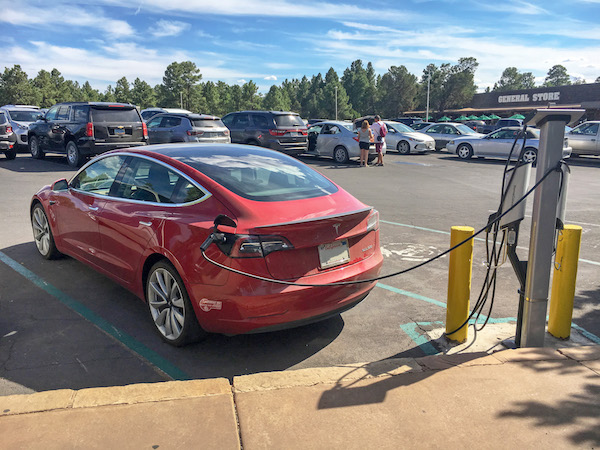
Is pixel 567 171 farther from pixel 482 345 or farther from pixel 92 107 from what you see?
pixel 92 107

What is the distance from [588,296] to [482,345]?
190 centimetres

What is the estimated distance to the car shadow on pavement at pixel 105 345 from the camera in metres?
3.51

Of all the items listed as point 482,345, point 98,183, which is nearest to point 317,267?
point 482,345

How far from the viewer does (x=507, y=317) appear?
4.65 meters

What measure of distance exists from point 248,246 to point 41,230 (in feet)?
12.6

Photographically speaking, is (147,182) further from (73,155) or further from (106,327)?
(73,155)

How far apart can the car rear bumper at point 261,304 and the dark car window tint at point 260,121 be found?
14.3m

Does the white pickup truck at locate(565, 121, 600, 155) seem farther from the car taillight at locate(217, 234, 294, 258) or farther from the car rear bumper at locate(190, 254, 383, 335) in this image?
the car taillight at locate(217, 234, 294, 258)

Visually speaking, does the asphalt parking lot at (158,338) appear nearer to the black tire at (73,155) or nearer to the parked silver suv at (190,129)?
the black tire at (73,155)

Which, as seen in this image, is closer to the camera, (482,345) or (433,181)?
(482,345)

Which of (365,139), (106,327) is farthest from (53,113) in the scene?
(106,327)

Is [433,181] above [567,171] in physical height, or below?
below

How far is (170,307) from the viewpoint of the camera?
3.94 metres

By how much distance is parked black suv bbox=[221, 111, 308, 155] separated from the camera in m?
17.2
